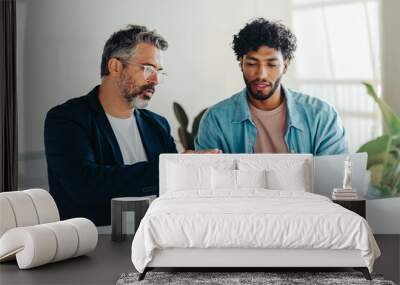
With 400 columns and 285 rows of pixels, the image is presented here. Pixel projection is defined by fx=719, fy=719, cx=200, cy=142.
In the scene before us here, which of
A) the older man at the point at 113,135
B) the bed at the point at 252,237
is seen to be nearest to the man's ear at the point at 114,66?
the older man at the point at 113,135

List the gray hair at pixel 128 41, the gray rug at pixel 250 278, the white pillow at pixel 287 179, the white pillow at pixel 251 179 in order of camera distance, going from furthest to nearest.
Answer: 1. the gray hair at pixel 128 41
2. the white pillow at pixel 287 179
3. the white pillow at pixel 251 179
4. the gray rug at pixel 250 278

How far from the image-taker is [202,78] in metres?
7.82

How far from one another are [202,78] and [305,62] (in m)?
1.13

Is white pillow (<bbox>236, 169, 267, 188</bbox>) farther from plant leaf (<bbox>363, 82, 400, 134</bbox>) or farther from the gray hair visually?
the gray hair

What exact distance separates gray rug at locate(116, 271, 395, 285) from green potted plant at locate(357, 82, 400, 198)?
2.29 meters

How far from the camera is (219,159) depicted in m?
7.54

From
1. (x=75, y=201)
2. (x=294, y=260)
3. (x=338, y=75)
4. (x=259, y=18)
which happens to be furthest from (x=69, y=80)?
(x=294, y=260)

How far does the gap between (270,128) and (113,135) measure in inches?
66.8

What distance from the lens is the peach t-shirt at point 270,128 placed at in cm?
771

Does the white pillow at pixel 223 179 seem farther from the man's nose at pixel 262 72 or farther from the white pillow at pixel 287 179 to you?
the man's nose at pixel 262 72

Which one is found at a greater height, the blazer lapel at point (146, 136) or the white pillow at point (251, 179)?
the blazer lapel at point (146, 136)

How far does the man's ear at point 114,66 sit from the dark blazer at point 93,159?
0.32m

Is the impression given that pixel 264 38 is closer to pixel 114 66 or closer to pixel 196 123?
pixel 196 123

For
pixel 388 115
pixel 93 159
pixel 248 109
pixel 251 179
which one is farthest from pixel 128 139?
pixel 388 115
